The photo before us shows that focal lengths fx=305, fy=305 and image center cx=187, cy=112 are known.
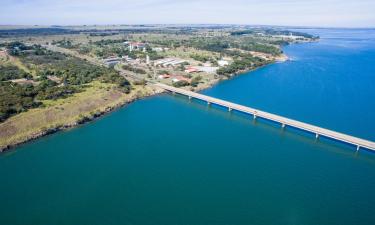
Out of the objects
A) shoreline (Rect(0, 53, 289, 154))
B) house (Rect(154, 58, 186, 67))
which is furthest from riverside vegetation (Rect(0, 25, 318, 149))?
house (Rect(154, 58, 186, 67))

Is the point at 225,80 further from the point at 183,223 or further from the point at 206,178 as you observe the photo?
the point at 183,223

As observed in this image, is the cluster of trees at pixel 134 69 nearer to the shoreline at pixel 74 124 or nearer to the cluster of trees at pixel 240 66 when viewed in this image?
the shoreline at pixel 74 124

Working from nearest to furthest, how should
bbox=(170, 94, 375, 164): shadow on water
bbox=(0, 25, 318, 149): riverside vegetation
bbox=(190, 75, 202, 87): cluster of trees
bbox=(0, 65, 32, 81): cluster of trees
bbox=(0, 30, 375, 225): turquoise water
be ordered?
bbox=(0, 30, 375, 225): turquoise water, bbox=(170, 94, 375, 164): shadow on water, bbox=(0, 25, 318, 149): riverside vegetation, bbox=(0, 65, 32, 81): cluster of trees, bbox=(190, 75, 202, 87): cluster of trees

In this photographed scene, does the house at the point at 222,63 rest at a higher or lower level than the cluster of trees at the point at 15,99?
lower

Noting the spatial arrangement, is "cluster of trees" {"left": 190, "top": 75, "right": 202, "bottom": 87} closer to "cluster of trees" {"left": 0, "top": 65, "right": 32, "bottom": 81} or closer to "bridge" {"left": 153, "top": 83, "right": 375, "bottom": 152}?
"bridge" {"left": 153, "top": 83, "right": 375, "bottom": 152}

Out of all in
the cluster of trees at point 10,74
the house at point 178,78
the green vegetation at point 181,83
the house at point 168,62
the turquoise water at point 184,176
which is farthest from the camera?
the house at point 168,62

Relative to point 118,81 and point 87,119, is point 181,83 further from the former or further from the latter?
point 87,119

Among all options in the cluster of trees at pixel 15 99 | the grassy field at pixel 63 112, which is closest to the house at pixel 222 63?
the grassy field at pixel 63 112
